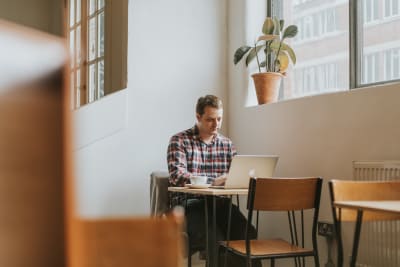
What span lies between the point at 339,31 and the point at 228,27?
1151 mm

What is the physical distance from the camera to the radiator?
2.70m

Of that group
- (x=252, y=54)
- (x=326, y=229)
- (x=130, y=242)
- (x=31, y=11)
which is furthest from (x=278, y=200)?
(x=31, y=11)

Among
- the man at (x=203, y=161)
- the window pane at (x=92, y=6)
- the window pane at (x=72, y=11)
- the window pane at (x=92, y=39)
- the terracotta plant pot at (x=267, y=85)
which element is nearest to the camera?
the man at (x=203, y=161)

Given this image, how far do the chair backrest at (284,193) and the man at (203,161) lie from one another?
660 mm

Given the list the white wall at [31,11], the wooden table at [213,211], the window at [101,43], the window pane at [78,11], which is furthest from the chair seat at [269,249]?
the white wall at [31,11]

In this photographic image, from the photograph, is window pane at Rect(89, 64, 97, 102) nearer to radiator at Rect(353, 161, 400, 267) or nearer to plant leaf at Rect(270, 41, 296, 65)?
plant leaf at Rect(270, 41, 296, 65)

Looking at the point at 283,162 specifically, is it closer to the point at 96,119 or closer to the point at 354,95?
the point at 354,95

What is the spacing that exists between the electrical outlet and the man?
0.40m

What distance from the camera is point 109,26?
4645 millimetres

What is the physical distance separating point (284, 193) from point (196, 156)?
42.2 inches

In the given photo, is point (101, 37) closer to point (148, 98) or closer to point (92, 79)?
point (92, 79)

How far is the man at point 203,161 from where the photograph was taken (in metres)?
3.27

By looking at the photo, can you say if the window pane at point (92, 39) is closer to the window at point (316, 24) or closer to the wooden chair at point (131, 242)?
the window at point (316, 24)

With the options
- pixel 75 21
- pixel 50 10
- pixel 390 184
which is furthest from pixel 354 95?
pixel 50 10
